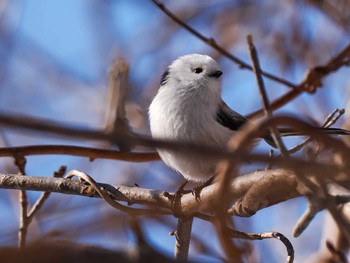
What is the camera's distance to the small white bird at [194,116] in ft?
5.59

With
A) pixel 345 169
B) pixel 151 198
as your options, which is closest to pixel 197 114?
pixel 151 198

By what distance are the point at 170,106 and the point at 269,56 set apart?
1247 millimetres

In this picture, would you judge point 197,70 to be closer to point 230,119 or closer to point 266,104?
point 230,119

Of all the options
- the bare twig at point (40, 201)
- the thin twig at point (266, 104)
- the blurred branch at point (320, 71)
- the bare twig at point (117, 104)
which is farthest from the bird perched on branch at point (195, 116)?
the thin twig at point (266, 104)

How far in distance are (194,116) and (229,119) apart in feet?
0.44

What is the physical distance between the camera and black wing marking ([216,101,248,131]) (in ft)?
5.82

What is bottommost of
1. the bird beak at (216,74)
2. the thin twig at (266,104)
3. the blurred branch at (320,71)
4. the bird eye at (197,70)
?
the thin twig at (266,104)

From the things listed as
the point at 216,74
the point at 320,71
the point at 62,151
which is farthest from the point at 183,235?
the point at 216,74

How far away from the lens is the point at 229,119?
180 cm

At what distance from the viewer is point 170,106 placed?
179 cm

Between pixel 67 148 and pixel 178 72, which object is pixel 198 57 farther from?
pixel 67 148

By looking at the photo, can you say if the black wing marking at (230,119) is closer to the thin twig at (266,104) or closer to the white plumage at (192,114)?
the white plumage at (192,114)

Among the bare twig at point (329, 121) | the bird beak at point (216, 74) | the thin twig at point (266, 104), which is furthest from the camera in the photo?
the bird beak at point (216, 74)

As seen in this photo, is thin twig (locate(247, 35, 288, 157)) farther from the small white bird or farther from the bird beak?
the bird beak
